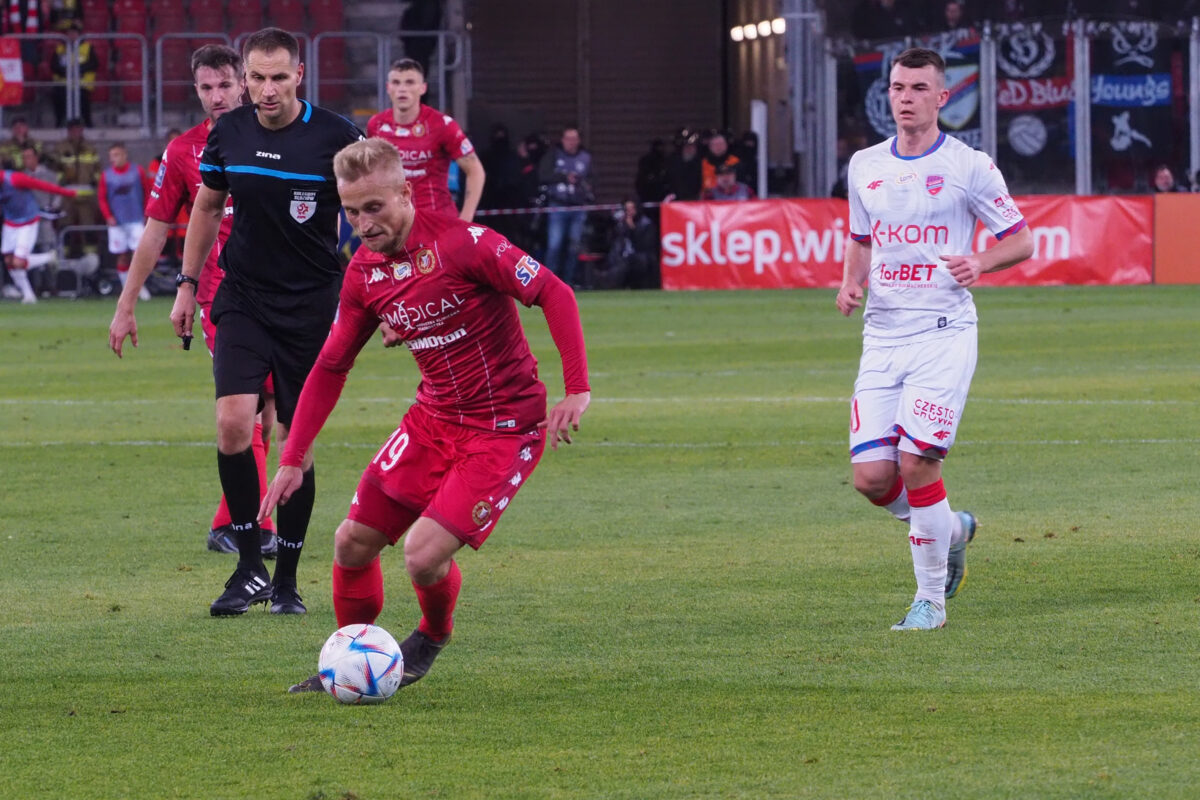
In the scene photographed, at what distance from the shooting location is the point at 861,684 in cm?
553

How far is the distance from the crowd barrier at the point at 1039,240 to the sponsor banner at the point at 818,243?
0.04 ft

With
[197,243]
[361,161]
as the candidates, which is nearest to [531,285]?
[361,161]

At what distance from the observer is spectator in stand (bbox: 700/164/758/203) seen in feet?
85.9

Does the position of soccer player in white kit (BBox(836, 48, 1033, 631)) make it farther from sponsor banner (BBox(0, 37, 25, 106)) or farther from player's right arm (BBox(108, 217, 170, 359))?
sponsor banner (BBox(0, 37, 25, 106))

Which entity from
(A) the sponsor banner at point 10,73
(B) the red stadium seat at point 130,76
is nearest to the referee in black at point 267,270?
(A) the sponsor banner at point 10,73

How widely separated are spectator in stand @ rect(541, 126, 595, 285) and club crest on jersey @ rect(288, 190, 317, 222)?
19.0m

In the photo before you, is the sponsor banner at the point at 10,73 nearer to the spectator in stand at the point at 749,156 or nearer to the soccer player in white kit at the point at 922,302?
the spectator in stand at the point at 749,156

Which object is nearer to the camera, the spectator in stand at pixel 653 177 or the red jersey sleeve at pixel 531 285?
the red jersey sleeve at pixel 531 285

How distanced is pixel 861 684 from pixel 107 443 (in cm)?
757

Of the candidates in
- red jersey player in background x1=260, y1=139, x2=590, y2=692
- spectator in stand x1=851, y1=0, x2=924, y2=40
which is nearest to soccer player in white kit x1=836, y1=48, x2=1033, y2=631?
red jersey player in background x1=260, y1=139, x2=590, y2=692

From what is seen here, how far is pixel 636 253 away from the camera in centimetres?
2653

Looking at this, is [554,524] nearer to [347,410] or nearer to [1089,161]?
[347,410]

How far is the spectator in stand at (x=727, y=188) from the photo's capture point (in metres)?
26.2

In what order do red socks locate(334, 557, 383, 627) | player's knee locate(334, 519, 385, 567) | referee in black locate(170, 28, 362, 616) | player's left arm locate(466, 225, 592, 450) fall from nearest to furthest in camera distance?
player's left arm locate(466, 225, 592, 450), player's knee locate(334, 519, 385, 567), red socks locate(334, 557, 383, 627), referee in black locate(170, 28, 362, 616)
